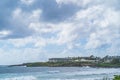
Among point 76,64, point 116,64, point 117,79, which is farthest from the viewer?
point 76,64

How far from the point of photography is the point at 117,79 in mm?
31875

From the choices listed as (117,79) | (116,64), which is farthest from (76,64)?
(117,79)

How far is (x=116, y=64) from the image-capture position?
157 meters

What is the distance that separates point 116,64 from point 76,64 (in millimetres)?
29600

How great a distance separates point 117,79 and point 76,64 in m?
151

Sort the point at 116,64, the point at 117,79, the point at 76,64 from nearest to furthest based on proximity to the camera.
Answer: the point at 117,79 < the point at 116,64 < the point at 76,64

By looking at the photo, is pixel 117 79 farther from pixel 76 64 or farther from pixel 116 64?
pixel 76 64

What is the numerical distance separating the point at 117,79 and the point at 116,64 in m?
127

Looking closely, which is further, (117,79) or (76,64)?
(76,64)

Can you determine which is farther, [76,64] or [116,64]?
[76,64]

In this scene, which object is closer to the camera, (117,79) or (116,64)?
(117,79)
